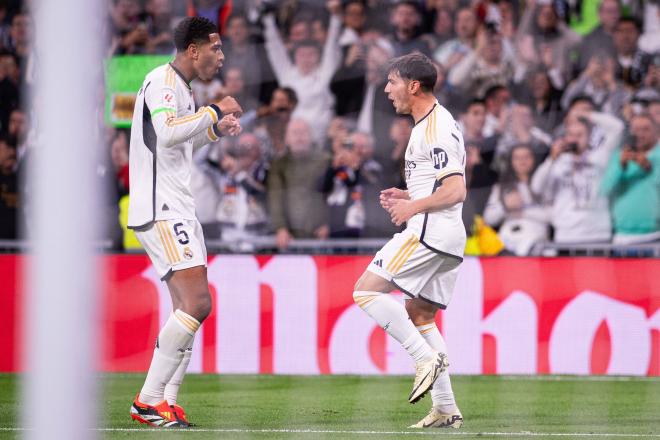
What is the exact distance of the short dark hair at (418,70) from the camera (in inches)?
227

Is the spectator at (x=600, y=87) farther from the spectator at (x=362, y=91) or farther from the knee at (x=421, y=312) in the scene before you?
the knee at (x=421, y=312)

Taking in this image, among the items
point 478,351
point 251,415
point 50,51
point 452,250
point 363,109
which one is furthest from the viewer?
point 363,109

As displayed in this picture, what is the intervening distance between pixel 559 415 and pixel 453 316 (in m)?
2.36

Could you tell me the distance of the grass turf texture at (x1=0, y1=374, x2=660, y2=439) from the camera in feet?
18.8

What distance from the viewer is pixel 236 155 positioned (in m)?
9.84

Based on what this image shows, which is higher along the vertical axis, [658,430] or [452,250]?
[452,250]

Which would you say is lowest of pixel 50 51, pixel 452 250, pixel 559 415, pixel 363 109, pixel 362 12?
pixel 559 415

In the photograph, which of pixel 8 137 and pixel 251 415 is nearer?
pixel 251 415

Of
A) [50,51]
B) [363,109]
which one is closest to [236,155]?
[363,109]

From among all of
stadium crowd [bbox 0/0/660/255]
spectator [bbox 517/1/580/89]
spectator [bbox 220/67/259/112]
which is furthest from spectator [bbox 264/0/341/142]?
spectator [bbox 517/1/580/89]

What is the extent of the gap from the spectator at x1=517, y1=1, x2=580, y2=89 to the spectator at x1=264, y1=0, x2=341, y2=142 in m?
1.67

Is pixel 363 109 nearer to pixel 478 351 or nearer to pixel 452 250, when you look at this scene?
pixel 478 351

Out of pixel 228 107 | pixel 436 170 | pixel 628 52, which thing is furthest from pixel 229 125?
pixel 628 52

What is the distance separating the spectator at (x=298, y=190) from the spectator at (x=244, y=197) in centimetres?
15
